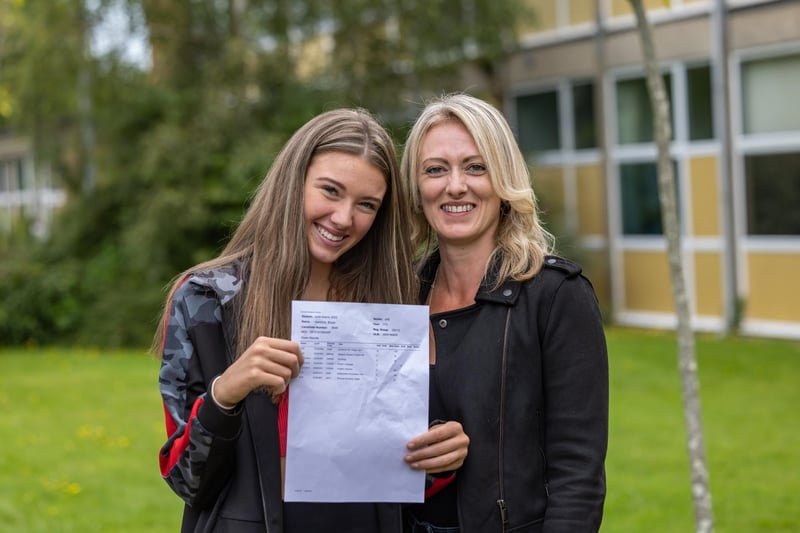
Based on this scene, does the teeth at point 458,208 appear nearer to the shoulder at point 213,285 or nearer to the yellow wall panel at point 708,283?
the shoulder at point 213,285

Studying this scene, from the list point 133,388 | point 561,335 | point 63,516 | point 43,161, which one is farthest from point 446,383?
point 43,161

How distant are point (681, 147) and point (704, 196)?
828mm

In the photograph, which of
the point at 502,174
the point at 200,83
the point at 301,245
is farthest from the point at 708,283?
the point at 301,245

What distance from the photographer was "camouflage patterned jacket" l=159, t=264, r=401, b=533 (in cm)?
237

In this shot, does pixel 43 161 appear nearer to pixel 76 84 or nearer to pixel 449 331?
pixel 76 84

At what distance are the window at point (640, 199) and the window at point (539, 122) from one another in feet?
5.41

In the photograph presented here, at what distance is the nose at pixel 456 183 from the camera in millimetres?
2623

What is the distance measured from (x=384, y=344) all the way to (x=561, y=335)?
404 millimetres

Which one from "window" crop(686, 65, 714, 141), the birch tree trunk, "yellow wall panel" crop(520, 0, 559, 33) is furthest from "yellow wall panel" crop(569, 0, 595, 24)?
the birch tree trunk

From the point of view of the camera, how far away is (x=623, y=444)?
28.1ft

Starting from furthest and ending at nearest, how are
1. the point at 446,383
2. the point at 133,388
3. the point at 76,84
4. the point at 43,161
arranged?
1. the point at 43,161
2. the point at 76,84
3. the point at 133,388
4. the point at 446,383

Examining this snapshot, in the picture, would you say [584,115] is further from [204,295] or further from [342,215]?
[204,295]

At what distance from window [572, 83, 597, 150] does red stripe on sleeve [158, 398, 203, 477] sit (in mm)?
15615

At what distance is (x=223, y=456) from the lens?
2.33 meters
